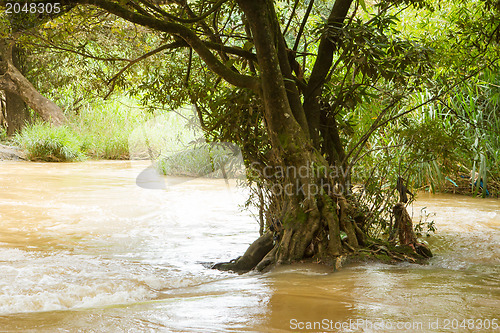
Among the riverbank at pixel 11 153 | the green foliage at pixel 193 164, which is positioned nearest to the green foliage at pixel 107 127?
the riverbank at pixel 11 153

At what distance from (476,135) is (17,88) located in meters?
14.3

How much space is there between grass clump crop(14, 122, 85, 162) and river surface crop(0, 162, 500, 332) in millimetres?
7099

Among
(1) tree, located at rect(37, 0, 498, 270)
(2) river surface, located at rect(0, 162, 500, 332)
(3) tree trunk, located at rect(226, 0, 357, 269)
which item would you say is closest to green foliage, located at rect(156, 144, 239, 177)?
(2) river surface, located at rect(0, 162, 500, 332)

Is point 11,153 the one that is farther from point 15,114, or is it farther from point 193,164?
point 193,164

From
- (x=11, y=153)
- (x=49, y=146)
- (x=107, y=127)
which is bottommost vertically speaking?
(x=11, y=153)

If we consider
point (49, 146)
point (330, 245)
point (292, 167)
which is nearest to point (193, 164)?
point (49, 146)

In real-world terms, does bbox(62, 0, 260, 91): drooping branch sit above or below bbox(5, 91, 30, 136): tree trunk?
below

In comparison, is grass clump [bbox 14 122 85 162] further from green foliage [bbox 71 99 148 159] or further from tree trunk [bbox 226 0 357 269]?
tree trunk [bbox 226 0 357 269]

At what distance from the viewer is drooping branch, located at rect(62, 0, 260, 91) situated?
371cm

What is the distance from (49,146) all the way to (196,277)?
12428 millimetres

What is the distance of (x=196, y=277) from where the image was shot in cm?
411

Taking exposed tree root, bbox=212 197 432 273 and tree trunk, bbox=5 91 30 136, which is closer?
exposed tree root, bbox=212 197 432 273

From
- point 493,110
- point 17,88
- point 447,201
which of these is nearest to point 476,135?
point 493,110

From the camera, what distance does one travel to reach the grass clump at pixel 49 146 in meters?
15.0
